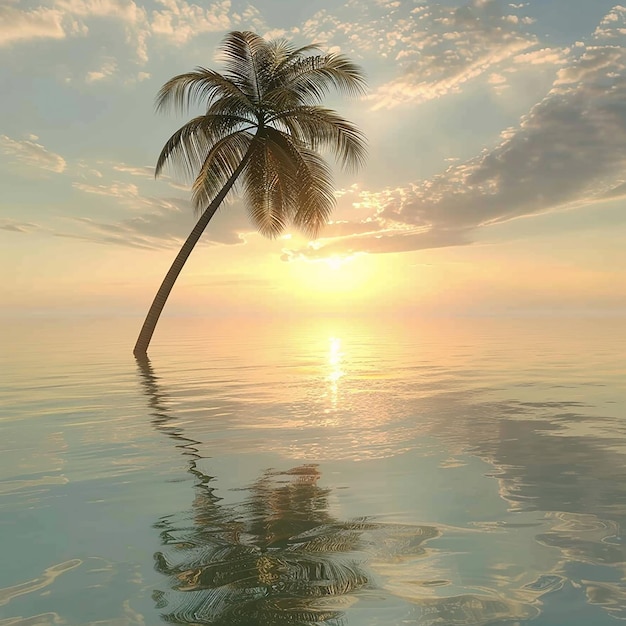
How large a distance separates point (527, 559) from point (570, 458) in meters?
3.99

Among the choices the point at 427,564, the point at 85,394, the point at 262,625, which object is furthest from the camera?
the point at 85,394

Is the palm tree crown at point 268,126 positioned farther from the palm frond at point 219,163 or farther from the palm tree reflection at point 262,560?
the palm tree reflection at point 262,560

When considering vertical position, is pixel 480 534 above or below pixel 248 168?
below

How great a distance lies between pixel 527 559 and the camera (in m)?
4.54

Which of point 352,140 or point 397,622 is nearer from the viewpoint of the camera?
point 397,622

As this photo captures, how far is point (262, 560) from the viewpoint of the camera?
4453 mm

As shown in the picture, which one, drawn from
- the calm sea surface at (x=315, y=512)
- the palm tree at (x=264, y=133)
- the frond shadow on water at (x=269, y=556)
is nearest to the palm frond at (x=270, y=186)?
the palm tree at (x=264, y=133)

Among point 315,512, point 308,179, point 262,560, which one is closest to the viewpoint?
point 262,560

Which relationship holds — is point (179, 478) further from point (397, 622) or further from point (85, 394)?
point (85, 394)

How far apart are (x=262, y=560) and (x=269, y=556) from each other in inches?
3.6

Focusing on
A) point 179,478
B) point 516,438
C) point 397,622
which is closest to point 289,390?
point 516,438

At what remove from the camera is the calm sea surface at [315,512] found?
3840 millimetres

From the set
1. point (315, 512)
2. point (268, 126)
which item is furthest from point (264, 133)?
point (315, 512)

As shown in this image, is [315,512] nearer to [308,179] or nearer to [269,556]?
[269,556]
